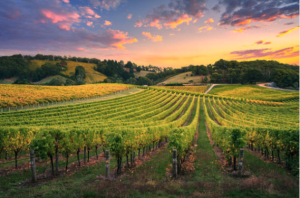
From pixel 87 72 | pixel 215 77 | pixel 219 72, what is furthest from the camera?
pixel 87 72

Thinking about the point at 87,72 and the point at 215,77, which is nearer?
the point at 215,77

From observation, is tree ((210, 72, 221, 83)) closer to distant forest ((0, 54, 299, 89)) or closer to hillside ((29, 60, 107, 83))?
distant forest ((0, 54, 299, 89))

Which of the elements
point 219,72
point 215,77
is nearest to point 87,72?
point 215,77

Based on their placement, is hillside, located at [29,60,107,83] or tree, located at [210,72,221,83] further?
hillside, located at [29,60,107,83]

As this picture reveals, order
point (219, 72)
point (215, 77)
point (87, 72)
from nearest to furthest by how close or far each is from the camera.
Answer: point (215, 77)
point (219, 72)
point (87, 72)

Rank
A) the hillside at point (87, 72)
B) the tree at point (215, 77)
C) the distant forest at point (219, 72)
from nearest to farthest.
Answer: the distant forest at point (219, 72) < the tree at point (215, 77) < the hillside at point (87, 72)

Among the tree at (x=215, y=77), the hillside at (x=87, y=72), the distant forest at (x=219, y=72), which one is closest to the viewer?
the distant forest at (x=219, y=72)

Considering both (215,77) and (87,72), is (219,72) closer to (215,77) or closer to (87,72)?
(215,77)

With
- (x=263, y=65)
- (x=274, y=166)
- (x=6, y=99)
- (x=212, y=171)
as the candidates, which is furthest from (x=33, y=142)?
(x=263, y=65)

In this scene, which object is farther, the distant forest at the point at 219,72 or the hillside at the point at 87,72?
the hillside at the point at 87,72

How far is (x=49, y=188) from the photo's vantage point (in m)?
9.69

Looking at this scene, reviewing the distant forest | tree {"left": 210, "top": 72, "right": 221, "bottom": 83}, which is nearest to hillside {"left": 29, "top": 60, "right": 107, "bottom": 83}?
the distant forest

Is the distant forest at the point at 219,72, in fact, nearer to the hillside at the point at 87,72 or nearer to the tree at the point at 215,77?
the tree at the point at 215,77

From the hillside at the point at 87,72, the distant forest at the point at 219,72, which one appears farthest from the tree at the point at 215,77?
the hillside at the point at 87,72
